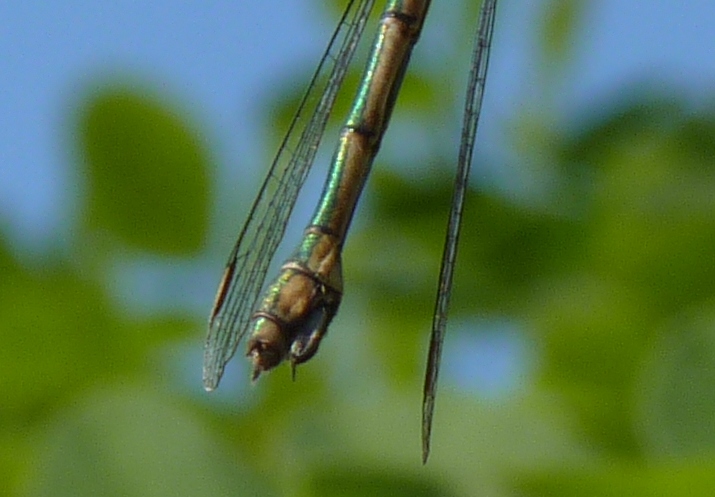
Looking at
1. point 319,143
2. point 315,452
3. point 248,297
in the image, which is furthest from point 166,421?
point 319,143

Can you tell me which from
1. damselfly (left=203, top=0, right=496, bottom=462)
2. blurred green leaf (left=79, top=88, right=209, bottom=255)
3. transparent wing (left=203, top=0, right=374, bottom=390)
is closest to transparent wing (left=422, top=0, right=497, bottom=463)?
damselfly (left=203, top=0, right=496, bottom=462)

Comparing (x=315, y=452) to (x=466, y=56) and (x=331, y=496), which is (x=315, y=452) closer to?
(x=331, y=496)

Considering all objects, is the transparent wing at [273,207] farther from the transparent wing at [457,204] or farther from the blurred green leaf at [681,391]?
the blurred green leaf at [681,391]

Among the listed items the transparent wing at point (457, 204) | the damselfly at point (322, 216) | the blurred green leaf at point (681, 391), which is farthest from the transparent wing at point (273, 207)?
the blurred green leaf at point (681, 391)

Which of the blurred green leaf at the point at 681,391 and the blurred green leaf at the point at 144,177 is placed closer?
the blurred green leaf at the point at 681,391

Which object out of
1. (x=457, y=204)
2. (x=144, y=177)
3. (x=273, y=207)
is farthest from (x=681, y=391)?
(x=144, y=177)

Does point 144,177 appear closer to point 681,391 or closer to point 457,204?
point 457,204
